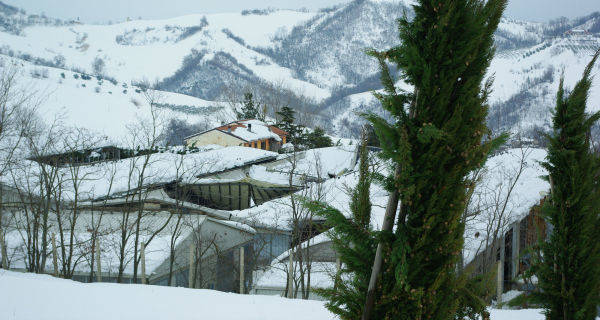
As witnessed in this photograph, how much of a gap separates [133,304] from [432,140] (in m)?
5.82

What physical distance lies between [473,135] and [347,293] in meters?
1.64

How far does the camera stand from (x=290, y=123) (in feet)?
140

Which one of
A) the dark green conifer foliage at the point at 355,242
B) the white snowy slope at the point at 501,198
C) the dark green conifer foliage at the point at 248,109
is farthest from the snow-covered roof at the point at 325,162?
the dark green conifer foliage at the point at 248,109

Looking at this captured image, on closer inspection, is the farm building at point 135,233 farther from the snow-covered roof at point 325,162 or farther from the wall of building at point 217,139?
the wall of building at point 217,139

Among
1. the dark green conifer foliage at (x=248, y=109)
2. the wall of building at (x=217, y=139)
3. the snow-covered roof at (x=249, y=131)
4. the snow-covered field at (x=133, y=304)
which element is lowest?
the snow-covered field at (x=133, y=304)

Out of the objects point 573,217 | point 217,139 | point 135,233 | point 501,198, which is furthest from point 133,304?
point 217,139

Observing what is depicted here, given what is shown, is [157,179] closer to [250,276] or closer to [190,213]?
[190,213]

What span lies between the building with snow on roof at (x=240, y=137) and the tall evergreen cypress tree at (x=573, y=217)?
3313cm

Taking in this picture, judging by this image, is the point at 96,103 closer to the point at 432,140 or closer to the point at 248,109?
the point at 248,109

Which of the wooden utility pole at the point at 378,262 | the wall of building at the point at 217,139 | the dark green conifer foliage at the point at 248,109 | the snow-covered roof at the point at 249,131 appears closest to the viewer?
the wooden utility pole at the point at 378,262

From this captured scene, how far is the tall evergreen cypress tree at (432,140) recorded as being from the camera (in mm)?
2936

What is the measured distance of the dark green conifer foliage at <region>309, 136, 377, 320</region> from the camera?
10.6 feet

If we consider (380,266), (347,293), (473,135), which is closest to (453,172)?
(473,135)

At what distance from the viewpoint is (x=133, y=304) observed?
261 inches
